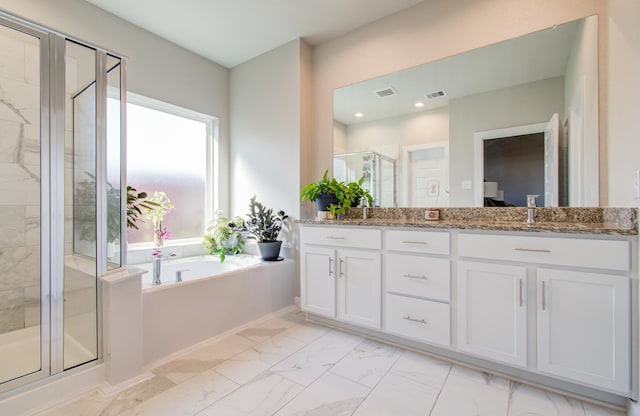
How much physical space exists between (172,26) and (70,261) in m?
2.25

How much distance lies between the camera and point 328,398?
152 cm

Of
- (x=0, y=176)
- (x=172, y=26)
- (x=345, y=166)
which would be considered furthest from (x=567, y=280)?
(x=172, y=26)

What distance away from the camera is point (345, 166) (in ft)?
9.26

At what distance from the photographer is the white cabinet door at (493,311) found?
1.56m

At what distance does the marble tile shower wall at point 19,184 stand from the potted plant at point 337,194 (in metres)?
1.82

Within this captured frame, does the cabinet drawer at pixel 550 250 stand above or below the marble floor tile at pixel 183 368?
above

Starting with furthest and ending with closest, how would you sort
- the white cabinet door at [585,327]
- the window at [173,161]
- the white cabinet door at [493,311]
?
the window at [173,161] < the white cabinet door at [493,311] < the white cabinet door at [585,327]

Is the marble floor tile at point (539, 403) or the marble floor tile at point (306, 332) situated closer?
the marble floor tile at point (539, 403)

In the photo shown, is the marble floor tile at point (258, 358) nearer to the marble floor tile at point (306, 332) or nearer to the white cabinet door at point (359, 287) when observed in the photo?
the marble floor tile at point (306, 332)

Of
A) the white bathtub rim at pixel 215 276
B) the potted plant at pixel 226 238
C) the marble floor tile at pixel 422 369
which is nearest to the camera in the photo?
the marble floor tile at pixel 422 369

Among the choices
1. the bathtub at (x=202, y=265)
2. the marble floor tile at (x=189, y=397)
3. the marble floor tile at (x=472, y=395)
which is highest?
A: the bathtub at (x=202, y=265)

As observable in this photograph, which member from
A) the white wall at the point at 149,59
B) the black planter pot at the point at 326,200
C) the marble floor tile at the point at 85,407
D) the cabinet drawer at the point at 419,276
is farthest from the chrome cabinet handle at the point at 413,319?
the white wall at the point at 149,59

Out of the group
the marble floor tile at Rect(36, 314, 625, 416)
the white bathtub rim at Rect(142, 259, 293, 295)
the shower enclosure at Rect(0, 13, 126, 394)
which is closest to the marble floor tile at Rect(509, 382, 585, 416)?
the marble floor tile at Rect(36, 314, 625, 416)

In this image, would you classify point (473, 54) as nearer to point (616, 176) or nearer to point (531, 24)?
point (531, 24)
